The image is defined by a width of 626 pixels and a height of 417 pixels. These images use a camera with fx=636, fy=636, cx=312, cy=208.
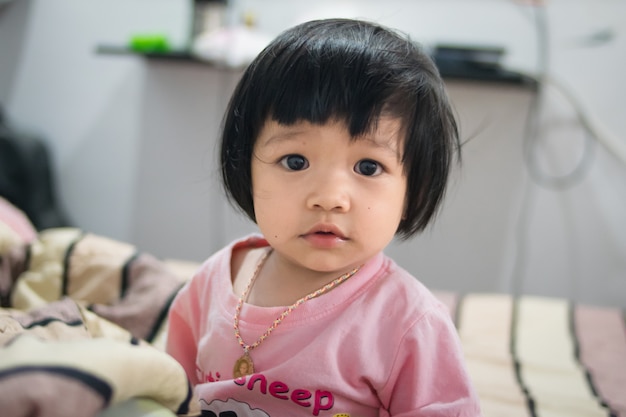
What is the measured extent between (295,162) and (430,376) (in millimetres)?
295

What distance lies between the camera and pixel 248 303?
862 millimetres

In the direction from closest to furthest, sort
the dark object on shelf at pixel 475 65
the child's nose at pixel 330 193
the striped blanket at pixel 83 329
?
the striped blanket at pixel 83 329
the child's nose at pixel 330 193
the dark object on shelf at pixel 475 65

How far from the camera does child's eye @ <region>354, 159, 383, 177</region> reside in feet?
2.45

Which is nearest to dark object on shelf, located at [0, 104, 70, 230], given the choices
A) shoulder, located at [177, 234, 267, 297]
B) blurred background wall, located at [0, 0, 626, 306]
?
blurred background wall, located at [0, 0, 626, 306]

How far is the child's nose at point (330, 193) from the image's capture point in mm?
716

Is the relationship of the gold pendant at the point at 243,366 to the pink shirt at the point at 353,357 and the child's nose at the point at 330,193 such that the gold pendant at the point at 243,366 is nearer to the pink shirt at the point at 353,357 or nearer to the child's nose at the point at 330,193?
the pink shirt at the point at 353,357

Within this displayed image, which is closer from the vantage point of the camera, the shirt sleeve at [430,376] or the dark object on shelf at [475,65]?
the shirt sleeve at [430,376]

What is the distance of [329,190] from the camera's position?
72 centimetres

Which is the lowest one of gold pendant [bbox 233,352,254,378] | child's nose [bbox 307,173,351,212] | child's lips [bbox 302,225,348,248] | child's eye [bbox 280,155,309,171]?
gold pendant [bbox 233,352,254,378]

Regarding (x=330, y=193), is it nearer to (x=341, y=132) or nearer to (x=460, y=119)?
(x=341, y=132)

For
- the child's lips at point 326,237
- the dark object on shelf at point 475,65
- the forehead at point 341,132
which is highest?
the dark object on shelf at point 475,65

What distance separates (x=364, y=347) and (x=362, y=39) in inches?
14.6

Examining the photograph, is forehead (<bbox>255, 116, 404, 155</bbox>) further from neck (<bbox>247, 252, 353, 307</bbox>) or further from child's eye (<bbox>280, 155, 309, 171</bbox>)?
neck (<bbox>247, 252, 353, 307</bbox>)

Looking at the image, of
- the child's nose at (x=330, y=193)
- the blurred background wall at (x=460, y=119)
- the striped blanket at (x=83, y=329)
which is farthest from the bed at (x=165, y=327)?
the blurred background wall at (x=460, y=119)
